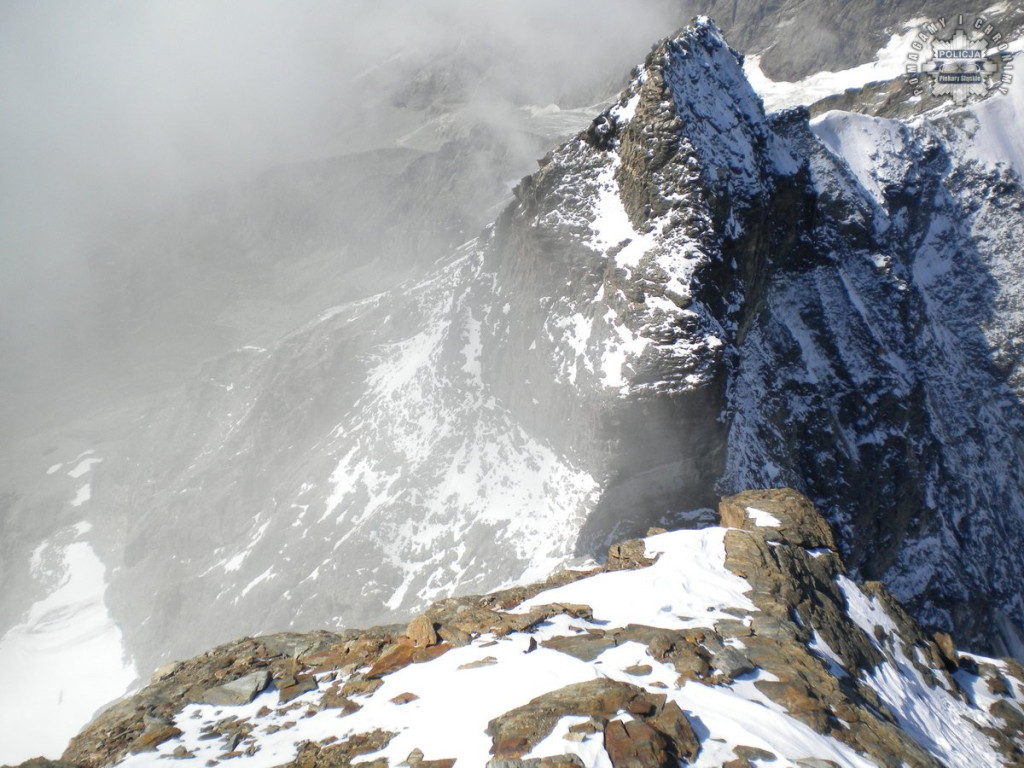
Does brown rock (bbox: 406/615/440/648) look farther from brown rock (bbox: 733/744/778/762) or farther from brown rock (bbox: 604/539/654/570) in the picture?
brown rock (bbox: 733/744/778/762)

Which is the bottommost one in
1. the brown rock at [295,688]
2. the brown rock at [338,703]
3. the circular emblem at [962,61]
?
the brown rock at [338,703]

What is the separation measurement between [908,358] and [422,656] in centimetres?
5571

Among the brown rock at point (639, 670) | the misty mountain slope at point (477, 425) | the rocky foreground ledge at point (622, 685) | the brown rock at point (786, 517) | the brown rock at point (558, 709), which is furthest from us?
the misty mountain slope at point (477, 425)

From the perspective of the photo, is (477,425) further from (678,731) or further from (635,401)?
(678,731)

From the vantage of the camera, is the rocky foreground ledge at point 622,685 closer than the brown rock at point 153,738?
Yes

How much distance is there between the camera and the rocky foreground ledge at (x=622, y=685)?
10336 millimetres

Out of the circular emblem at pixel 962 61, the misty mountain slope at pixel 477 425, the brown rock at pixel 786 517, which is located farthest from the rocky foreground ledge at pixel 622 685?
the circular emblem at pixel 962 61

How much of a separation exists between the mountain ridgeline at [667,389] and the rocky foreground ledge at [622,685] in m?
20.0

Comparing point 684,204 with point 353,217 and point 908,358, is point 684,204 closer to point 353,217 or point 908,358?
point 908,358

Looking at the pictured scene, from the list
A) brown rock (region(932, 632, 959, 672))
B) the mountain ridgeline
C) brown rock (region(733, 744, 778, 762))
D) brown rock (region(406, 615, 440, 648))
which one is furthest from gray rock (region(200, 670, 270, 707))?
the mountain ridgeline

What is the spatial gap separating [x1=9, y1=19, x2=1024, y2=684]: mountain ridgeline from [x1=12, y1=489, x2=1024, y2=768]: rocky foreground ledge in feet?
65.5

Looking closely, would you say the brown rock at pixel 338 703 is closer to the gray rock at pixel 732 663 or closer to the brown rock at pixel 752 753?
the brown rock at pixel 752 753

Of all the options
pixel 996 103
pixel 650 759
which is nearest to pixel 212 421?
pixel 650 759

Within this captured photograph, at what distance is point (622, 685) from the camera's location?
11328 millimetres
